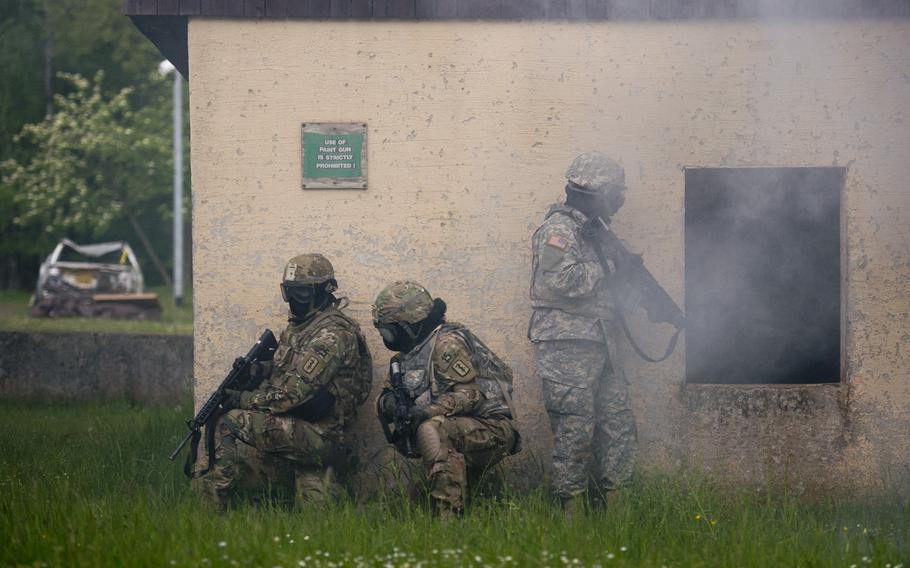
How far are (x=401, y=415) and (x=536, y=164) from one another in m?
1.79

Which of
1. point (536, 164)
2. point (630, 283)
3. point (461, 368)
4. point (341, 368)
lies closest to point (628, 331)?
point (630, 283)

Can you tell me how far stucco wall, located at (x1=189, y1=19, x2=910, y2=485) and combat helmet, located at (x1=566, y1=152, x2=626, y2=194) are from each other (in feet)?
1.80

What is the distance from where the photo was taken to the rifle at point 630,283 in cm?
623

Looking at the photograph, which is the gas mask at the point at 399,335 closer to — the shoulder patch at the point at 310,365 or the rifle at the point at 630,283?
the shoulder patch at the point at 310,365

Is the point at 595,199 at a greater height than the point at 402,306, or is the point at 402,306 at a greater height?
the point at 595,199

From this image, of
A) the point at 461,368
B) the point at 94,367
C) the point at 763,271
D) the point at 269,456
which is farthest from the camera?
the point at 94,367

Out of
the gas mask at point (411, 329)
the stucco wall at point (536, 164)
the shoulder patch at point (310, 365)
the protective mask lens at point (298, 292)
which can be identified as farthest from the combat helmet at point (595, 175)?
the shoulder patch at point (310, 365)

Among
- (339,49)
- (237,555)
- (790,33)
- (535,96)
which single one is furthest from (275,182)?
(790,33)

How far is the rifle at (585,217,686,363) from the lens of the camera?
20.4ft

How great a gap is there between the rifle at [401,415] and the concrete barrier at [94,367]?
5.84 m

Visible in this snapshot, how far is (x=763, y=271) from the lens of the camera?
7.05 meters

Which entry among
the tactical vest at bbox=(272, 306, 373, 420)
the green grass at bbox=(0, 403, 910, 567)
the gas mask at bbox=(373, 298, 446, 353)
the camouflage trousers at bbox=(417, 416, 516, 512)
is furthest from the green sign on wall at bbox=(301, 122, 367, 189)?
the green grass at bbox=(0, 403, 910, 567)

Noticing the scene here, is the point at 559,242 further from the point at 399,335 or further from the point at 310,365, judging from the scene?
the point at 310,365

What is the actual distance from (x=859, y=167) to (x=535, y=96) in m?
1.95
